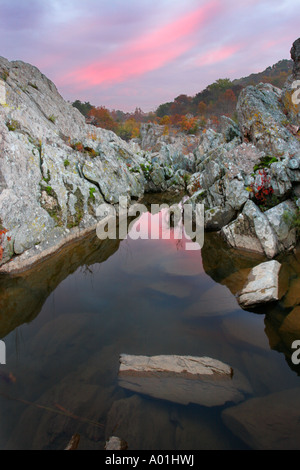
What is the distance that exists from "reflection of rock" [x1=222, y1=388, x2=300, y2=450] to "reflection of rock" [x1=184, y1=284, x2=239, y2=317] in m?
2.95

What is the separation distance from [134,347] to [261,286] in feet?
14.6

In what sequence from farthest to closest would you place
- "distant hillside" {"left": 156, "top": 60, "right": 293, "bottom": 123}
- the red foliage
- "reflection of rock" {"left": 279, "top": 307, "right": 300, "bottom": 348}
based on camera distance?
"distant hillside" {"left": 156, "top": 60, "right": 293, "bottom": 123}, the red foliage, "reflection of rock" {"left": 279, "top": 307, "right": 300, "bottom": 348}

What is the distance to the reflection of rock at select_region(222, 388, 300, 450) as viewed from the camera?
4.27 metres

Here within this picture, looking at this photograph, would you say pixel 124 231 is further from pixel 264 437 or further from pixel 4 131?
pixel 264 437

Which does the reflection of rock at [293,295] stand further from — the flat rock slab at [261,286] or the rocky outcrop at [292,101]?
the rocky outcrop at [292,101]

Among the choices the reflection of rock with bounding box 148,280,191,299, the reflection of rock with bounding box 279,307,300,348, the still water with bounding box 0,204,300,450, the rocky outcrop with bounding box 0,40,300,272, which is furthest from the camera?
the rocky outcrop with bounding box 0,40,300,272

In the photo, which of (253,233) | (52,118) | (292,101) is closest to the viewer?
(253,233)

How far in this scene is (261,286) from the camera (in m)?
8.43

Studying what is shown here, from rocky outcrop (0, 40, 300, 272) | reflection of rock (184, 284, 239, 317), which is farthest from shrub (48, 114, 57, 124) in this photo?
reflection of rock (184, 284, 239, 317)

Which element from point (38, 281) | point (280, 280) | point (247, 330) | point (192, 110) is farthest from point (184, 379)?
point (192, 110)

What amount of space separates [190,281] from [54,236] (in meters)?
7.10

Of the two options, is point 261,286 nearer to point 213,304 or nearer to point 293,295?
point 293,295

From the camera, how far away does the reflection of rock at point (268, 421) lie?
4.27 meters

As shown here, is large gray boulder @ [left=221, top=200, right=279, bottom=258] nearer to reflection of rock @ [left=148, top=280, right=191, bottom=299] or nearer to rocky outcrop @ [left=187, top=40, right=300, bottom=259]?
rocky outcrop @ [left=187, top=40, right=300, bottom=259]
